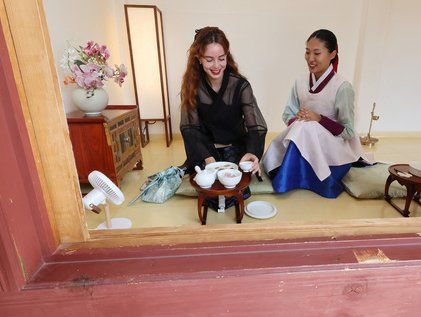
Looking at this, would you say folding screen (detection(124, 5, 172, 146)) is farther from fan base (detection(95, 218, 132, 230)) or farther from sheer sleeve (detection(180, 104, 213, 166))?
fan base (detection(95, 218, 132, 230))

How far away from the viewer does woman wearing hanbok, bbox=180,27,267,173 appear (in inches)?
65.8

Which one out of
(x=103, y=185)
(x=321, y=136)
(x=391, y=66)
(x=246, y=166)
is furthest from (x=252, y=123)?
(x=391, y=66)

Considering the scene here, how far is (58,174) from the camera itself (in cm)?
34

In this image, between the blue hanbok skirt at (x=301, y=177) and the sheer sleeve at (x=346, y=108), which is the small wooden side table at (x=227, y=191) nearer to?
the blue hanbok skirt at (x=301, y=177)

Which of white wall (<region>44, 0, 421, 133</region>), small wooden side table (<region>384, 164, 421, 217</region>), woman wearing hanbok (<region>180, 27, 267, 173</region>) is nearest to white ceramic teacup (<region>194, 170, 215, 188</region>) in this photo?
woman wearing hanbok (<region>180, 27, 267, 173</region>)

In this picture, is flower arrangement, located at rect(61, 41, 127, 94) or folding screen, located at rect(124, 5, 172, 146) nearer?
flower arrangement, located at rect(61, 41, 127, 94)

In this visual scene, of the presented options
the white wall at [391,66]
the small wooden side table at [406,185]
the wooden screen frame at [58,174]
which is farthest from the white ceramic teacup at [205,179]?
the white wall at [391,66]

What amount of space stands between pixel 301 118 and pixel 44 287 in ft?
6.24

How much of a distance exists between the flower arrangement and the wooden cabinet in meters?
0.24

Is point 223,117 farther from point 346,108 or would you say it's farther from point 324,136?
point 346,108

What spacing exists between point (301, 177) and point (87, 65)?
1.71 meters

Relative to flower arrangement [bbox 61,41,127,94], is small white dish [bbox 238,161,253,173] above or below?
below

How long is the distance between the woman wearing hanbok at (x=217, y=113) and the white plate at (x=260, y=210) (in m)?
0.26

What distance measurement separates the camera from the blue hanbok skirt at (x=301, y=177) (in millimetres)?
1907
